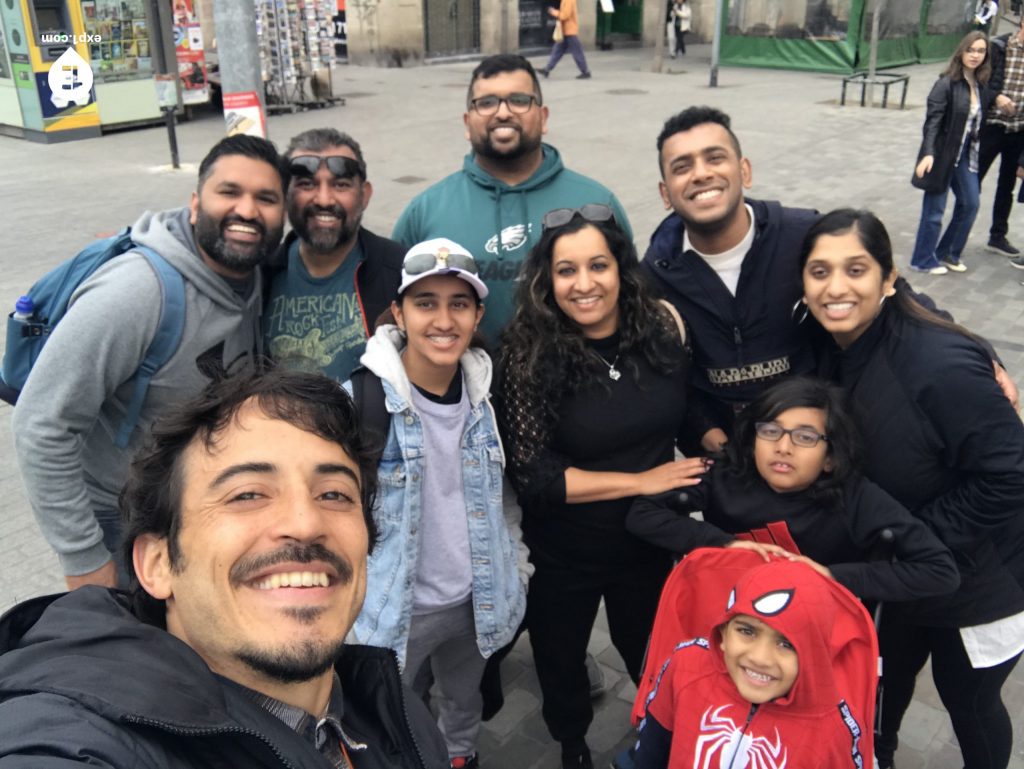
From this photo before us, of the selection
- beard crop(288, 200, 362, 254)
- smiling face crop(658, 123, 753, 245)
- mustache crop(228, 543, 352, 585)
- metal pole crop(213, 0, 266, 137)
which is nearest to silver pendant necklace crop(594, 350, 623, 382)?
smiling face crop(658, 123, 753, 245)

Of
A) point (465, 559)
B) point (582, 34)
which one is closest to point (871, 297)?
point (465, 559)

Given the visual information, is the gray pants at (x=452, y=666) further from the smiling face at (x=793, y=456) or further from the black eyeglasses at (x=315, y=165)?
the black eyeglasses at (x=315, y=165)

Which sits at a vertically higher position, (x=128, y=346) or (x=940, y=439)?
(x=128, y=346)

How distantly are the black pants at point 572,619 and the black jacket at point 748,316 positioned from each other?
632 millimetres

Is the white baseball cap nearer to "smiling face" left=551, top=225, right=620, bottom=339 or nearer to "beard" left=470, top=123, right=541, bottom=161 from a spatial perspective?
"smiling face" left=551, top=225, right=620, bottom=339

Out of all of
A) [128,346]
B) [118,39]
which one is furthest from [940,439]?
[118,39]

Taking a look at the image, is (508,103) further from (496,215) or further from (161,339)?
(161,339)

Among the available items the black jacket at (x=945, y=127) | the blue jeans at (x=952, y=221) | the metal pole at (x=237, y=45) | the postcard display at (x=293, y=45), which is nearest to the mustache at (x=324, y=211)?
the metal pole at (x=237, y=45)

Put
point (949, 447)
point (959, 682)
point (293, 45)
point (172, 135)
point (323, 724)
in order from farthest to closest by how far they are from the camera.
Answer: point (293, 45), point (172, 135), point (959, 682), point (949, 447), point (323, 724)

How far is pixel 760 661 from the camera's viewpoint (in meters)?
2.14

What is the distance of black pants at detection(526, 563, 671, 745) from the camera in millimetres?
2918

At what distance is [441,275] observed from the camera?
8.22ft

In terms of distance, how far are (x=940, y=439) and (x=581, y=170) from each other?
9494mm

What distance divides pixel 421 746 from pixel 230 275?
5.49 feet
